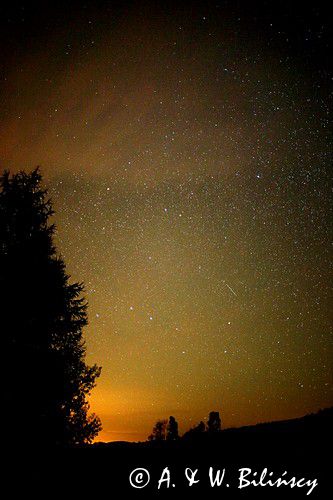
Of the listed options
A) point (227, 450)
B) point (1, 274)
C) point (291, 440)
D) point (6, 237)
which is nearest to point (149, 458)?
point (227, 450)

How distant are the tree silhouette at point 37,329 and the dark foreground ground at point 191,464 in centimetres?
344

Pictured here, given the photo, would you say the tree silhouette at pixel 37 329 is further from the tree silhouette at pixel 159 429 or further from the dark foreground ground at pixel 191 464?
the tree silhouette at pixel 159 429

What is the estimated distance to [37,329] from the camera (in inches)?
396

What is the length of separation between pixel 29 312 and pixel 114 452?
5.42 meters

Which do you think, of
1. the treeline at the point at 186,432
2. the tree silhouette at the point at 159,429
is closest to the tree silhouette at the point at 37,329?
the treeline at the point at 186,432

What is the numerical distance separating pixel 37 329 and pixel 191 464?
6.31m

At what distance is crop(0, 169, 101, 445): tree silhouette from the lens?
935 centimetres

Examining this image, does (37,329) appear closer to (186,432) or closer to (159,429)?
(186,432)

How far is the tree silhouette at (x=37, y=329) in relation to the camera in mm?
9352

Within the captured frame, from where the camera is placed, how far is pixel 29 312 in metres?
10.0

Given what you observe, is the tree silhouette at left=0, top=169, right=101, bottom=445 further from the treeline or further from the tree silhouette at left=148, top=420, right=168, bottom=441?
the tree silhouette at left=148, top=420, right=168, bottom=441

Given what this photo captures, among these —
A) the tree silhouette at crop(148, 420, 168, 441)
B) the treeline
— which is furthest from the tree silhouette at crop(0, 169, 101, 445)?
the tree silhouette at crop(148, 420, 168, 441)

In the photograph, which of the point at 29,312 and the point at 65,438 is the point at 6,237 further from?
the point at 65,438

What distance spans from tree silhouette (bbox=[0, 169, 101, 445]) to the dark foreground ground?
3444mm
